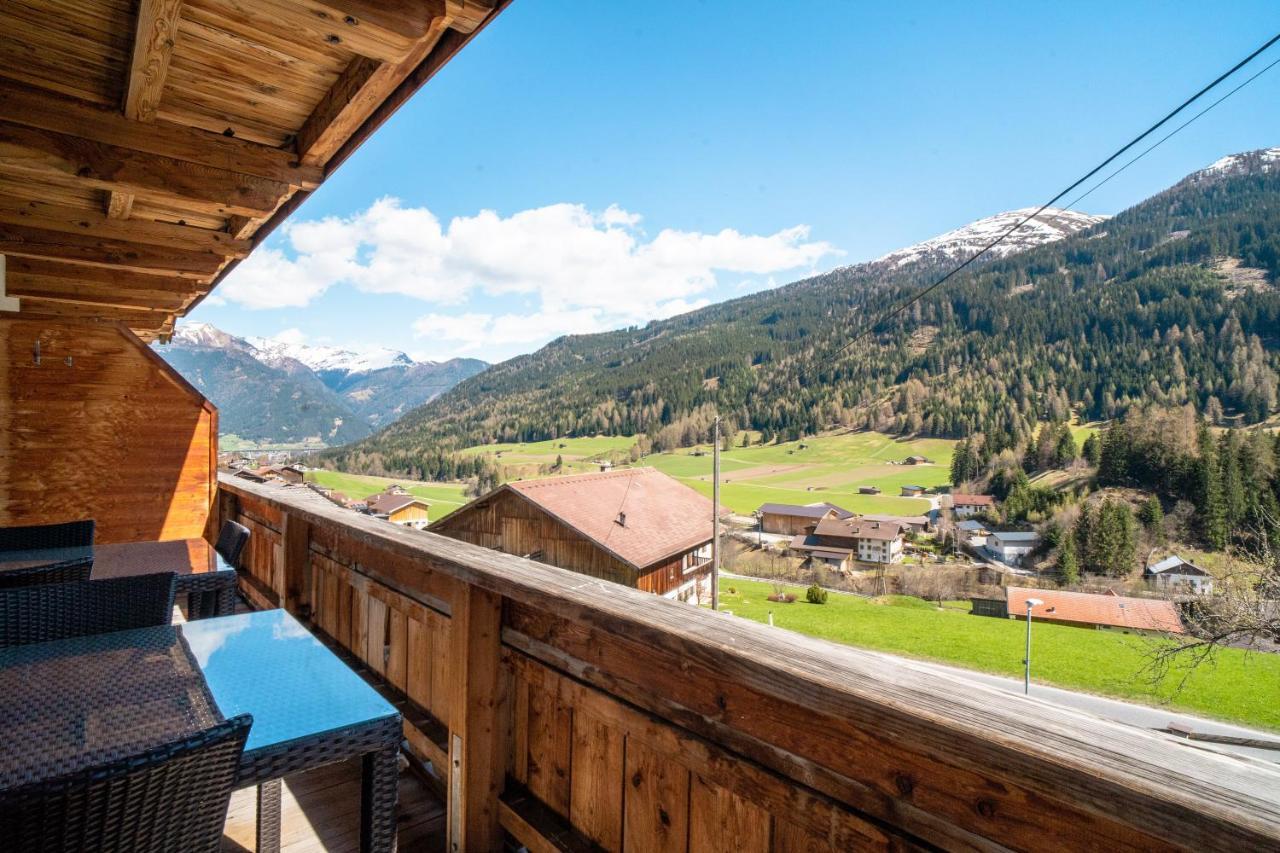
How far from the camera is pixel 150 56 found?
5.98ft

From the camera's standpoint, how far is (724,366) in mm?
107000

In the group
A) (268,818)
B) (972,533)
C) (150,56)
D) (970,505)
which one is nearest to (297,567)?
(268,818)

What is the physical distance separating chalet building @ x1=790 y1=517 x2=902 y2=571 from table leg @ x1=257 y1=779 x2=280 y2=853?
141 feet

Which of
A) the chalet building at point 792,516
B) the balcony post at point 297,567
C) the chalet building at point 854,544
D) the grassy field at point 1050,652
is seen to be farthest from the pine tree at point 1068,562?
the balcony post at point 297,567

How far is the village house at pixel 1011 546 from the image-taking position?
44438mm

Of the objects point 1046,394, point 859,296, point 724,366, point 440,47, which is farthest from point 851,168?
point 859,296

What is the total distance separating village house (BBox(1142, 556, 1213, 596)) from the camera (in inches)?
1356

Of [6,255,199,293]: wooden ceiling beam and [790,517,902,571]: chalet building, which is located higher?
[6,255,199,293]: wooden ceiling beam

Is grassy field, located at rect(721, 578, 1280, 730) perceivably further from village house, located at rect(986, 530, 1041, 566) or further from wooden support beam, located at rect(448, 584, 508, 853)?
wooden support beam, located at rect(448, 584, 508, 853)

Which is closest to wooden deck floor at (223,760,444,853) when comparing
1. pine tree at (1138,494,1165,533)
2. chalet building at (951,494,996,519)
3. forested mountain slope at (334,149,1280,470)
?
pine tree at (1138,494,1165,533)

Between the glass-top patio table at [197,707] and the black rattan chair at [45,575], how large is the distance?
58 cm

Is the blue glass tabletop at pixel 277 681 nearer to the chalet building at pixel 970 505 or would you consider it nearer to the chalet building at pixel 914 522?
the chalet building at pixel 914 522

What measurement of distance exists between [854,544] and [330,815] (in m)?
45.6

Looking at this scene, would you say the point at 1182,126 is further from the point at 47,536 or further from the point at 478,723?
the point at 47,536
